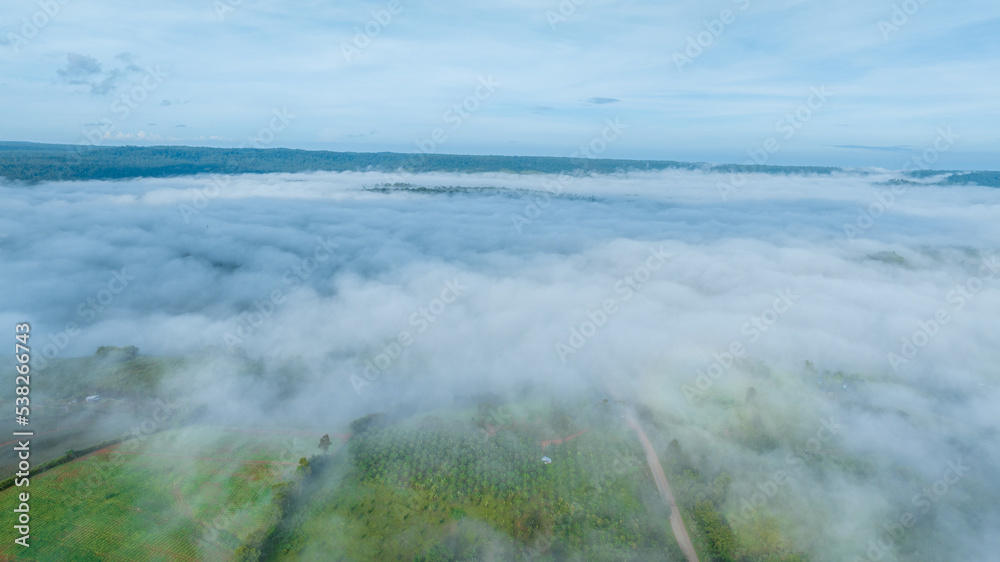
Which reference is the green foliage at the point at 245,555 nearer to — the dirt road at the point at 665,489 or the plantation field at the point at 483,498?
the plantation field at the point at 483,498

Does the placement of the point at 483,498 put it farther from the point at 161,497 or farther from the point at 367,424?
the point at 161,497

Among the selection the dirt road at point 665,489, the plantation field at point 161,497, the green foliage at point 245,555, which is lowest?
the plantation field at point 161,497

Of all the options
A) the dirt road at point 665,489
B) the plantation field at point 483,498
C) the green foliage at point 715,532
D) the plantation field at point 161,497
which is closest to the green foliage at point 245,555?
the plantation field at point 161,497

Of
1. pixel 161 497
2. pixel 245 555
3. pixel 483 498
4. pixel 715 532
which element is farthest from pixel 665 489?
pixel 161 497

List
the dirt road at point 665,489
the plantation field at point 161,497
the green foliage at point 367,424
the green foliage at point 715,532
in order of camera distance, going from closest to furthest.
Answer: the plantation field at point 161,497 → the green foliage at point 715,532 → the dirt road at point 665,489 → the green foliage at point 367,424

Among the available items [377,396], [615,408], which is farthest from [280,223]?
[615,408]

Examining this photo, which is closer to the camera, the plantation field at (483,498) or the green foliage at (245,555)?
the green foliage at (245,555)

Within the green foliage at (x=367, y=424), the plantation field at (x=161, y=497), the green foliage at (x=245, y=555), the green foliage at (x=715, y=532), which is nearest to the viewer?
the green foliage at (x=245, y=555)
